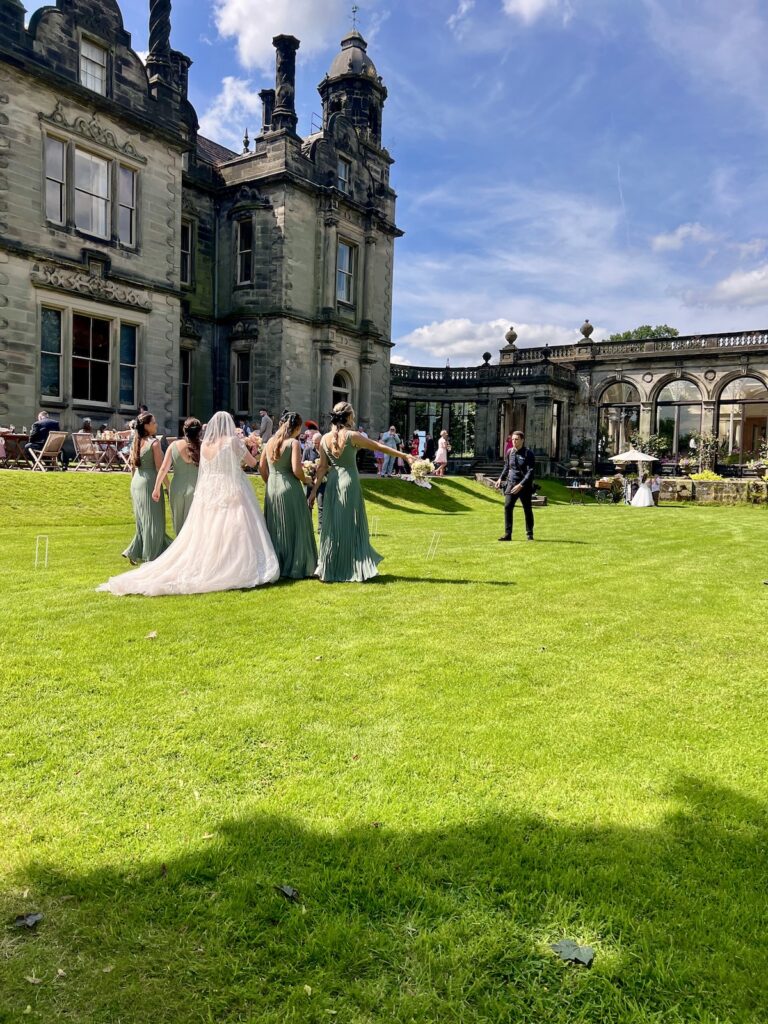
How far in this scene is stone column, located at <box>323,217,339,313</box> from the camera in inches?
1105

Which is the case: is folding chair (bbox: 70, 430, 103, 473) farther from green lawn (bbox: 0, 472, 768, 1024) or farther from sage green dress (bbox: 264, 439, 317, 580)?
green lawn (bbox: 0, 472, 768, 1024)

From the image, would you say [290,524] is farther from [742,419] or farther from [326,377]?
[742,419]

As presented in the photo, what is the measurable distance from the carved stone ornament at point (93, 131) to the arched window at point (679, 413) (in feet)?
101

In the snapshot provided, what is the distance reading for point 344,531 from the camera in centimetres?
848

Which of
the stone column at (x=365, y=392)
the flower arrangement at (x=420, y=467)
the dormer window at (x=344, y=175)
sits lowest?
the flower arrangement at (x=420, y=467)

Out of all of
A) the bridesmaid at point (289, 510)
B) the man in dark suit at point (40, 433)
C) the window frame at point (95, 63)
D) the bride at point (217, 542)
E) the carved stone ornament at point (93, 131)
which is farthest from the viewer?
the window frame at point (95, 63)

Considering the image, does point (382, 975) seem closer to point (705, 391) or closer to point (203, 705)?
point (203, 705)

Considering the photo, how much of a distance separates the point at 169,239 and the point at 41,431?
908 centimetres

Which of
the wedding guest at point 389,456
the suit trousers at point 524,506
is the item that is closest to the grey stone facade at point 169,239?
the wedding guest at point 389,456

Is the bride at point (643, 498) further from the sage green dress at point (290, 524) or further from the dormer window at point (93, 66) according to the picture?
the dormer window at point (93, 66)

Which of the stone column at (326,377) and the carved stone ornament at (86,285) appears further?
the stone column at (326,377)

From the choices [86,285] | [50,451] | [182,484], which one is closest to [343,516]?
[182,484]

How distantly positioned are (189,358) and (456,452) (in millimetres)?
18995

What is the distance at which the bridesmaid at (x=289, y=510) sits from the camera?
876cm
